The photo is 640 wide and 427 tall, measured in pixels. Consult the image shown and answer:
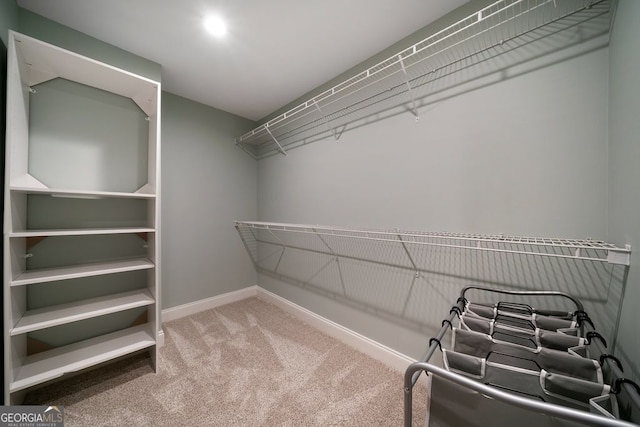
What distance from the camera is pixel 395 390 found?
1448 millimetres

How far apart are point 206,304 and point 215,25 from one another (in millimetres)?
2704

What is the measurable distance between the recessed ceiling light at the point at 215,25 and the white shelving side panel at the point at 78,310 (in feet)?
6.65

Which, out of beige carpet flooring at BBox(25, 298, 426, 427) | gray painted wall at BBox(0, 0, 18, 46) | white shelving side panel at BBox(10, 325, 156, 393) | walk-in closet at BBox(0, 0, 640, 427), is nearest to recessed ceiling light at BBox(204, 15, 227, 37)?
walk-in closet at BBox(0, 0, 640, 427)

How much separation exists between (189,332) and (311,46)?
110 inches

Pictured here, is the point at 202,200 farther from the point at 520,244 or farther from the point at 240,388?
the point at 520,244

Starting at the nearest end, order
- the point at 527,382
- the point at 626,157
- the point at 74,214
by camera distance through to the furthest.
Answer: the point at 527,382, the point at 626,157, the point at 74,214

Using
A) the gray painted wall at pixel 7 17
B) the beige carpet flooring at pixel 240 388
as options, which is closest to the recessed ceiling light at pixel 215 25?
the gray painted wall at pixel 7 17

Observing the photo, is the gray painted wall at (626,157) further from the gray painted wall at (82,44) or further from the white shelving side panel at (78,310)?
the gray painted wall at (82,44)

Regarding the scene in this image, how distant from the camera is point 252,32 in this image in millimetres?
1561

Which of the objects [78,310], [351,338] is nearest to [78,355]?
[78,310]

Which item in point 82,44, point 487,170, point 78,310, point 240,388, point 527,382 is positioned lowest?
Answer: point 240,388

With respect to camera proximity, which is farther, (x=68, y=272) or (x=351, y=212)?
(x=351, y=212)

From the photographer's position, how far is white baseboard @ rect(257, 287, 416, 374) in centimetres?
165

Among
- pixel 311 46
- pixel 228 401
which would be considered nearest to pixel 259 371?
pixel 228 401
